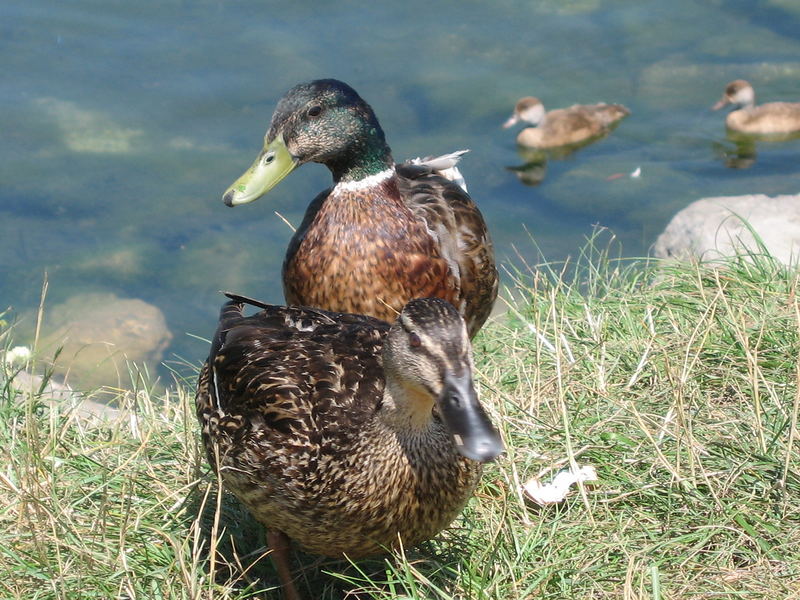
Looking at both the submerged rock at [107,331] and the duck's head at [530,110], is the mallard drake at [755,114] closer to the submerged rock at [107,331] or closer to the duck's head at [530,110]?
the duck's head at [530,110]

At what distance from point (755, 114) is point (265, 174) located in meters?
4.98

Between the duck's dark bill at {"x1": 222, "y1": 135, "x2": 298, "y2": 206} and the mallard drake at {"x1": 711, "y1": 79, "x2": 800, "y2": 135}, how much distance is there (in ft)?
15.8

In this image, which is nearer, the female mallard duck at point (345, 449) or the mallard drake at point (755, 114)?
the female mallard duck at point (345, 449)

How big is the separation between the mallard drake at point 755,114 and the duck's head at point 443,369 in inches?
227

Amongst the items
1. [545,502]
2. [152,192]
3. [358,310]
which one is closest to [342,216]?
[358,310]

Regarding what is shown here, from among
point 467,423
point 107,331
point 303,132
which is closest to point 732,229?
point 303,132

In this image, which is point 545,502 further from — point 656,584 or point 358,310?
point 358,310

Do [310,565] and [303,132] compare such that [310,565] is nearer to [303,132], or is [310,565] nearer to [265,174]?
[265,174]

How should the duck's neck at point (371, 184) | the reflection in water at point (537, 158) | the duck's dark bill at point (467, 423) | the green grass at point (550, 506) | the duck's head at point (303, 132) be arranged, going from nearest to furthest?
the duck's dark bill at point (467, 423)
the green grass at point (550, 506)
the duck's head at point (303, 132)
the duck's neck at point (371, 184)
the reflection in water at point (537, 158)

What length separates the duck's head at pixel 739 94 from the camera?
767cm

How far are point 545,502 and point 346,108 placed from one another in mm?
1558

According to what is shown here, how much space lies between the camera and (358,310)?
3.86m

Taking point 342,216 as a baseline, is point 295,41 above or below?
below

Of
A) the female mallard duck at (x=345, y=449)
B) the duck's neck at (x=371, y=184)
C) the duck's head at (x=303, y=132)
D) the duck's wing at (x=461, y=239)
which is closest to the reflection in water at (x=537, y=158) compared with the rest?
the duck's wing at (x=461, y=239)
